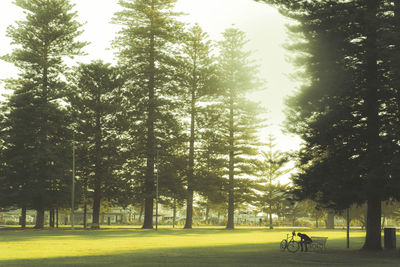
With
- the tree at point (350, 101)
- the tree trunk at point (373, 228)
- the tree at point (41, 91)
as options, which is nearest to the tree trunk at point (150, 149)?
the tree at point (41, 91)

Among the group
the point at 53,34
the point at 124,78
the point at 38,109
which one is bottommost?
the point at 38,109

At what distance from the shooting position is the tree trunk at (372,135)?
21109 mm

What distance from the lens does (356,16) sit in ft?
71.1

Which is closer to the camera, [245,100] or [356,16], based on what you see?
[356,16]

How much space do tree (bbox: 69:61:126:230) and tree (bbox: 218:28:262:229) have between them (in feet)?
41.4

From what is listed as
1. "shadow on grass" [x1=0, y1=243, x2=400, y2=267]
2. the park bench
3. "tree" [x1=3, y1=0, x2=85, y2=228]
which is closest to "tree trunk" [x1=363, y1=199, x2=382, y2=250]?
"shadow on grass" [x1=0, y1=243, x2=400, y2=267]

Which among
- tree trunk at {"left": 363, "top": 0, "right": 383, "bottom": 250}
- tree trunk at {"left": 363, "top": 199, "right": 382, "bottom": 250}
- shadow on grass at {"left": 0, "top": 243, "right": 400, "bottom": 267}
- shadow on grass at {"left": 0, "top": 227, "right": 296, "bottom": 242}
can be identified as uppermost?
tree trunk at {"left": 363, "top": 0, "right": 383, "bottom": 250}

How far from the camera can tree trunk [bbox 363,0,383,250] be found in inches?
831

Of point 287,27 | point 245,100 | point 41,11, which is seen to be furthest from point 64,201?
point 287,27

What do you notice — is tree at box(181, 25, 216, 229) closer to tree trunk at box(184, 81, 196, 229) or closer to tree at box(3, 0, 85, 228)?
tree trunk at box(184, 81, 196, 229)

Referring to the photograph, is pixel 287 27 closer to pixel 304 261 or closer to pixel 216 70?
pixel 304 261

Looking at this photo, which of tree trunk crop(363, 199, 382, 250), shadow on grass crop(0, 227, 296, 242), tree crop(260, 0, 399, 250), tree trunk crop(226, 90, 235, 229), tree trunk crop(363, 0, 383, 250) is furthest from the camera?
tree trunk crop(226, 90, 235, 229)

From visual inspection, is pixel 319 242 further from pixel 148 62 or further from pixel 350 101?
pixel 148 62

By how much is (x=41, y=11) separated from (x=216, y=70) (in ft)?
61.9
